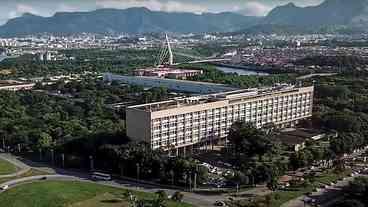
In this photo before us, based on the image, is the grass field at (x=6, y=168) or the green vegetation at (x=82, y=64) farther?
the green vegetation at (x=82, y=64)

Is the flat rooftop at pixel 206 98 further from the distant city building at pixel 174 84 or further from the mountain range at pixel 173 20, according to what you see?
the mountain range at pixel 173 20

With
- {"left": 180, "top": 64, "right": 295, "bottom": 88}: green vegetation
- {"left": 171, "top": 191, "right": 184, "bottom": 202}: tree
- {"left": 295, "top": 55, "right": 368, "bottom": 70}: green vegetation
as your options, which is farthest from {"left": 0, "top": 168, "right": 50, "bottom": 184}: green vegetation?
{"left": 295, "top": 55, "right": 368, "bottom": 70}: green vegetation

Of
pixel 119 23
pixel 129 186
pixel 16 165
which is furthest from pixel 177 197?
pixel 119 23

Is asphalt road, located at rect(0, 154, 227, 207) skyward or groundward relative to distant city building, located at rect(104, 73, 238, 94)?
groundward

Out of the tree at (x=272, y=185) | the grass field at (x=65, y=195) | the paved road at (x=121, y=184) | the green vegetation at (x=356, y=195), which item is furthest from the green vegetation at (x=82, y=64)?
the green vegetation at (x=356, y=195)

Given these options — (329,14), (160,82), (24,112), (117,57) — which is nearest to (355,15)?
(329,14)

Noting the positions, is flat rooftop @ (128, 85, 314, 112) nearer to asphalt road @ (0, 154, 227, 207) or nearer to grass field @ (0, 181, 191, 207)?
asphalt road @ (0, 154, 227, 207)
